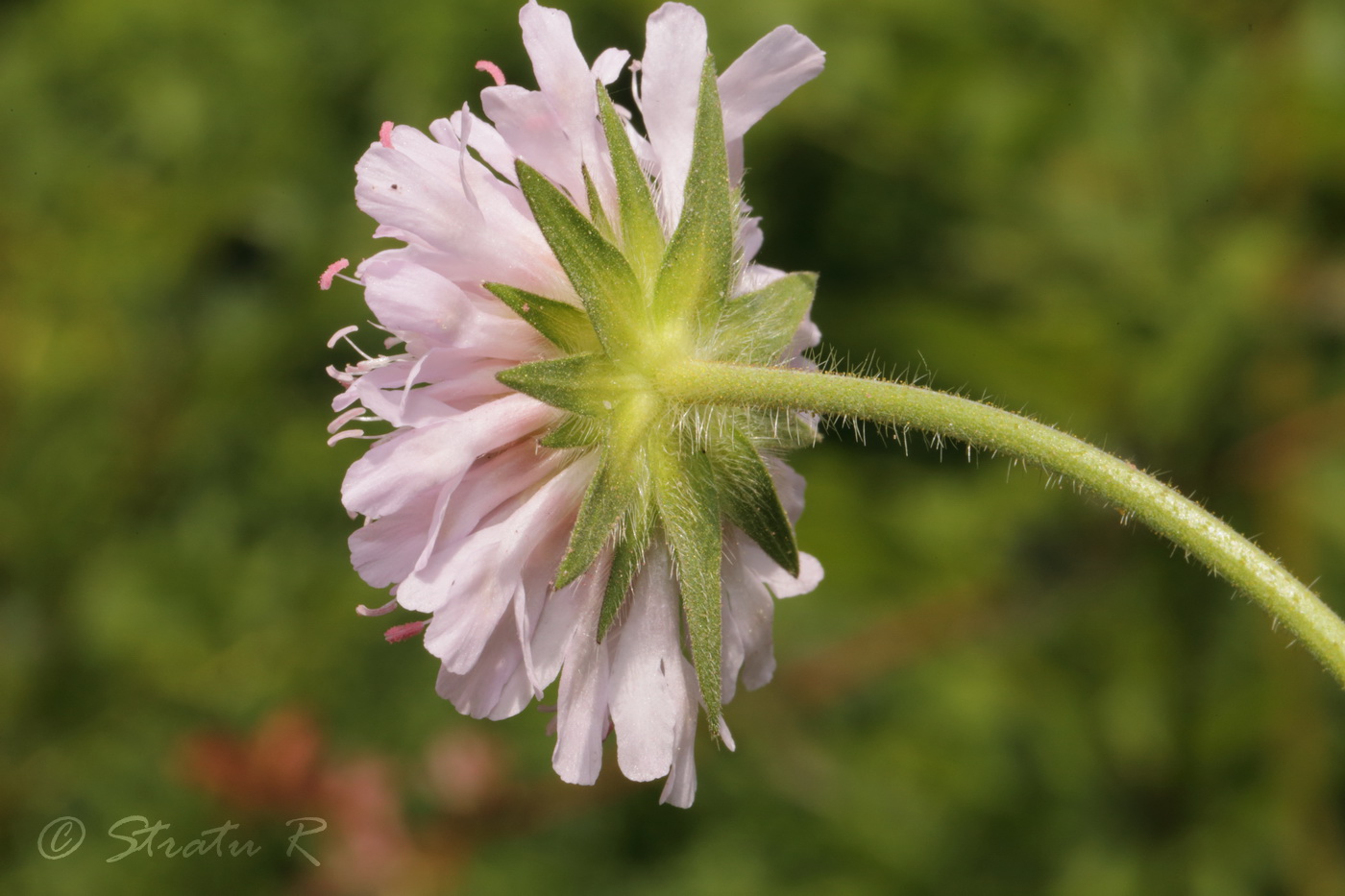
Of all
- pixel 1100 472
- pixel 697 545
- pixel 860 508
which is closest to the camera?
pixel 1100 472

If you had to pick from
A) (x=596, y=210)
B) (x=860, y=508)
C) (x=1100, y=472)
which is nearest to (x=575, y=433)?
(x=596, y=210)

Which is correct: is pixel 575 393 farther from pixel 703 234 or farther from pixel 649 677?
pixel 649 677

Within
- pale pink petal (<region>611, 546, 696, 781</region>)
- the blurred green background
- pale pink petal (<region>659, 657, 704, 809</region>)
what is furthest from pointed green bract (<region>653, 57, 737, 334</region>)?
the blurred green background

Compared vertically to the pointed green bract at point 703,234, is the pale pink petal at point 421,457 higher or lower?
lower

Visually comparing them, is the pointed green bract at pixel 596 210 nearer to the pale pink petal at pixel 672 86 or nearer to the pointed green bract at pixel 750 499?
the pale pink petal at pixel 672 86

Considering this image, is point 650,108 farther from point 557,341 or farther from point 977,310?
point 977,310

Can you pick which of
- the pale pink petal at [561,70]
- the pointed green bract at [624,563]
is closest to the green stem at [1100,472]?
the pointed green bract at [624,563]
